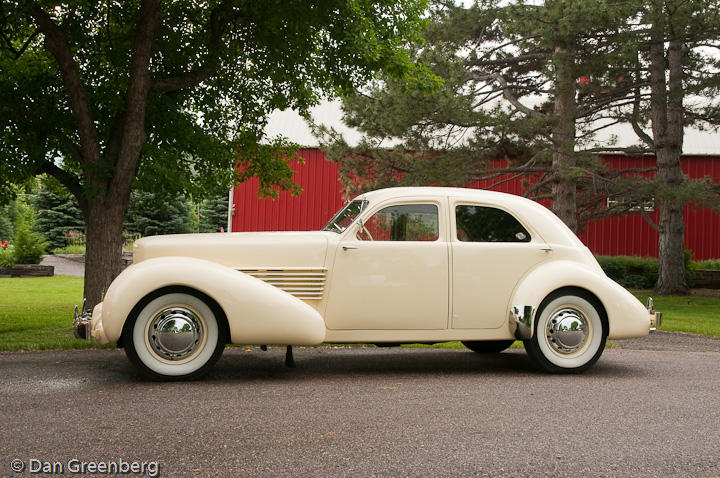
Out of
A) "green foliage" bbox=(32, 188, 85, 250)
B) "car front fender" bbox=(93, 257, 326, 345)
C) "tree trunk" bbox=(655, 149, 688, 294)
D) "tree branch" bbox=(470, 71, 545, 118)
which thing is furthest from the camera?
Result: "green foliage" bbox=(32, 188, 85, 250)

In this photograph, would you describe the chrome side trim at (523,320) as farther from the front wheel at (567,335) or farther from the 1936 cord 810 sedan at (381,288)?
the front wheel at (567,335)

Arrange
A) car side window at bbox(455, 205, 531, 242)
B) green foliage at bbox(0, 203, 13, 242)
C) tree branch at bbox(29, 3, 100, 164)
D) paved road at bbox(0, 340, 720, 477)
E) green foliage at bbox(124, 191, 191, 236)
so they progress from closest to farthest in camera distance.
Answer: paved road at bbox(0, 340, 720, 477) → car side window at bbox(455, 205, 531, 242) → tree branch at bbox(29, 3, 100, 164) → green foliage at bbox(124, 191, 191, 236) → green foliage at bbox(0, 203, 13, 242)

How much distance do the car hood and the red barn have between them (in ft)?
57.9

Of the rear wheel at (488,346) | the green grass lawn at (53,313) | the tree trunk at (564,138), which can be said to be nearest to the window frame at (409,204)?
the rear wheel at (488,346)

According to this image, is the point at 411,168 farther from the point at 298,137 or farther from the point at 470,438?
the point at 470,438

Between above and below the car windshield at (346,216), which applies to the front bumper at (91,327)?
below

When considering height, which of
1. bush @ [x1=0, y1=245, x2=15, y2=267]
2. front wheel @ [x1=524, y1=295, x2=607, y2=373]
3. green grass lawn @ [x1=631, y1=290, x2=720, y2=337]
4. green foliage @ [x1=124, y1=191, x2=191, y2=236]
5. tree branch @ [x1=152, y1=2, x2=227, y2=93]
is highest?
tree branch @ [x1=152, y1=2, x2=227, y2=93]

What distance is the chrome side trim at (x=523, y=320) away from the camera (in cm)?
636

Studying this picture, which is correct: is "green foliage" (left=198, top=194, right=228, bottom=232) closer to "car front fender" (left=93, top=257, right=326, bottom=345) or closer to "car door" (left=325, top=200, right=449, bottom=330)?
"car door" (left=325, top=200, right=449, bottom=330)

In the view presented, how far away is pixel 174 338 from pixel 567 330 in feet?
11.8

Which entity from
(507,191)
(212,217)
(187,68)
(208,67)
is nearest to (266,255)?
(208,67)

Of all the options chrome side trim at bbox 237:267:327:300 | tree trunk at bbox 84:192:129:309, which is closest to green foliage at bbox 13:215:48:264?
tree trunk at bbox 84:192:129:309

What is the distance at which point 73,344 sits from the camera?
8.22 metres

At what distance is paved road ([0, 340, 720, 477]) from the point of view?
3.79m
